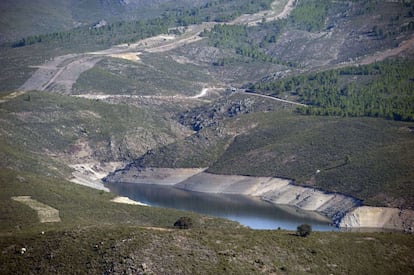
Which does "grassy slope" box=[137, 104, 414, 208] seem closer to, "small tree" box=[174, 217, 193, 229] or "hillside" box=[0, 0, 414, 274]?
"hillside" box=[0, 0, 414, 274]

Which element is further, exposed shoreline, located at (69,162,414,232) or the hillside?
exposed shoreline, located at (69,162,414,232)

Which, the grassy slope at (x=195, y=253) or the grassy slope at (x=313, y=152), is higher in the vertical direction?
the grassy slope at (x=195, y=253)

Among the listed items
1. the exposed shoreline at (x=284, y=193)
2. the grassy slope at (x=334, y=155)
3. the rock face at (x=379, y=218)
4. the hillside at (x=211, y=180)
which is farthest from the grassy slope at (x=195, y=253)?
the grassy slope at (x=334, y=155)

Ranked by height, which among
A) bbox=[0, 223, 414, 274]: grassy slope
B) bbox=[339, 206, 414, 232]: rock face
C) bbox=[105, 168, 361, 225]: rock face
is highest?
bbox=[0, 223, 414, 274]: grassy slope

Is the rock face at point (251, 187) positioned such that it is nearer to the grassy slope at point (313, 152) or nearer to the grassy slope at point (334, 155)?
the grassy slope at point (313, 152)

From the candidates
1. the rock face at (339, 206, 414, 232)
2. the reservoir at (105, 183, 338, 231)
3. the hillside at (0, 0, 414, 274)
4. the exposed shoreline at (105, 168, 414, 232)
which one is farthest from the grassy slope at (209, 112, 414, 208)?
the reservoir at (105, 183, 338, 231)

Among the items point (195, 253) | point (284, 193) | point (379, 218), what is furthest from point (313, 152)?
point (195, 253)

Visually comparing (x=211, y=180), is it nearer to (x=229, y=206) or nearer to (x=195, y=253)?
(x=229, y=206)
